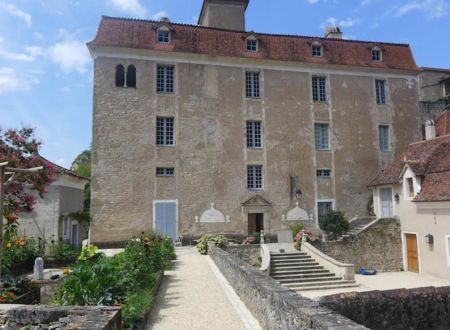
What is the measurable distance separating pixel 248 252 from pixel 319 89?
12745 millimetres

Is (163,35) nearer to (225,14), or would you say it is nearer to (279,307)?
(225,14)

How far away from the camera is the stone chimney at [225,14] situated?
2848cm

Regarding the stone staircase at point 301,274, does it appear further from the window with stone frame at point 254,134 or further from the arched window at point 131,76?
the arched window at point 131,76

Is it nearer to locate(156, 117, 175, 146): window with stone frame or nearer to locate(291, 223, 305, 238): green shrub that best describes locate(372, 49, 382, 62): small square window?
locate(291, 223, 305, 238): green shrub

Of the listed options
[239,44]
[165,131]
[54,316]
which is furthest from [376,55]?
[54,316]

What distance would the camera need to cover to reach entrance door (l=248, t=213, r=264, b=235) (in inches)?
934

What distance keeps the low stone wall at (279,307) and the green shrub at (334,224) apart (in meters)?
12.7

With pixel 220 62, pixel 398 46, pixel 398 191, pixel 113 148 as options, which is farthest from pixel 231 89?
pixel 398 46

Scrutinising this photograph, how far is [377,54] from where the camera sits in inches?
1069

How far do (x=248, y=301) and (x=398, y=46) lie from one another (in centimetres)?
2552

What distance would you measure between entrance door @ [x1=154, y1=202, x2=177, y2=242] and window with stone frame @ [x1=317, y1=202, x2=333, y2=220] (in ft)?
30.2

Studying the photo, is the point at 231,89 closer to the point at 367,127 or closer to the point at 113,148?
the point at 113,148

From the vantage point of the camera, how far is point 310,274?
17.5m

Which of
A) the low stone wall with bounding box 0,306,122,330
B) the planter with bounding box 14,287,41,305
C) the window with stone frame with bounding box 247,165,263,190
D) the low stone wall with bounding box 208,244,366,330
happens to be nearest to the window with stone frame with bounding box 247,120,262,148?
the window with stone frame with bounding box 247,165,263,190
